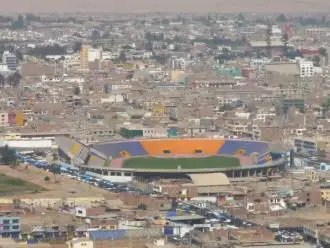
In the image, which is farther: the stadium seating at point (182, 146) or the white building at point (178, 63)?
the white building at point (178, 63)

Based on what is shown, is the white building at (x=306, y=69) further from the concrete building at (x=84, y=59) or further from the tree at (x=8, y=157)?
the tree at (x=8, y=157)

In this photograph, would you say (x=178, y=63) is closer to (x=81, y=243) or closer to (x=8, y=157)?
(x=8, y=157)

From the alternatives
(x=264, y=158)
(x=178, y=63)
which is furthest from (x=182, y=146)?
(x=178, y=63)

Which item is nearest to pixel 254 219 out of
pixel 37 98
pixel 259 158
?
pixel 259 158

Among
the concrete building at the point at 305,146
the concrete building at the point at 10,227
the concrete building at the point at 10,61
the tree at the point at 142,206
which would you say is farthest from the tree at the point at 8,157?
the concrete building at the point at 10,61

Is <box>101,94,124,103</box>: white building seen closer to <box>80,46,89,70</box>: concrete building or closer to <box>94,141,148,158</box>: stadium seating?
<box>80,46,89,70</box>: concrete building

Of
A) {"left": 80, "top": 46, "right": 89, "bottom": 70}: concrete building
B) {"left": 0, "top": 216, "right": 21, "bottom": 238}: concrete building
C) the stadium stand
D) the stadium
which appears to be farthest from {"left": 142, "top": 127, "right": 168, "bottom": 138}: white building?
{"left": 80, "top": 46, "right": 89, "bottom": 70}: concrete building
